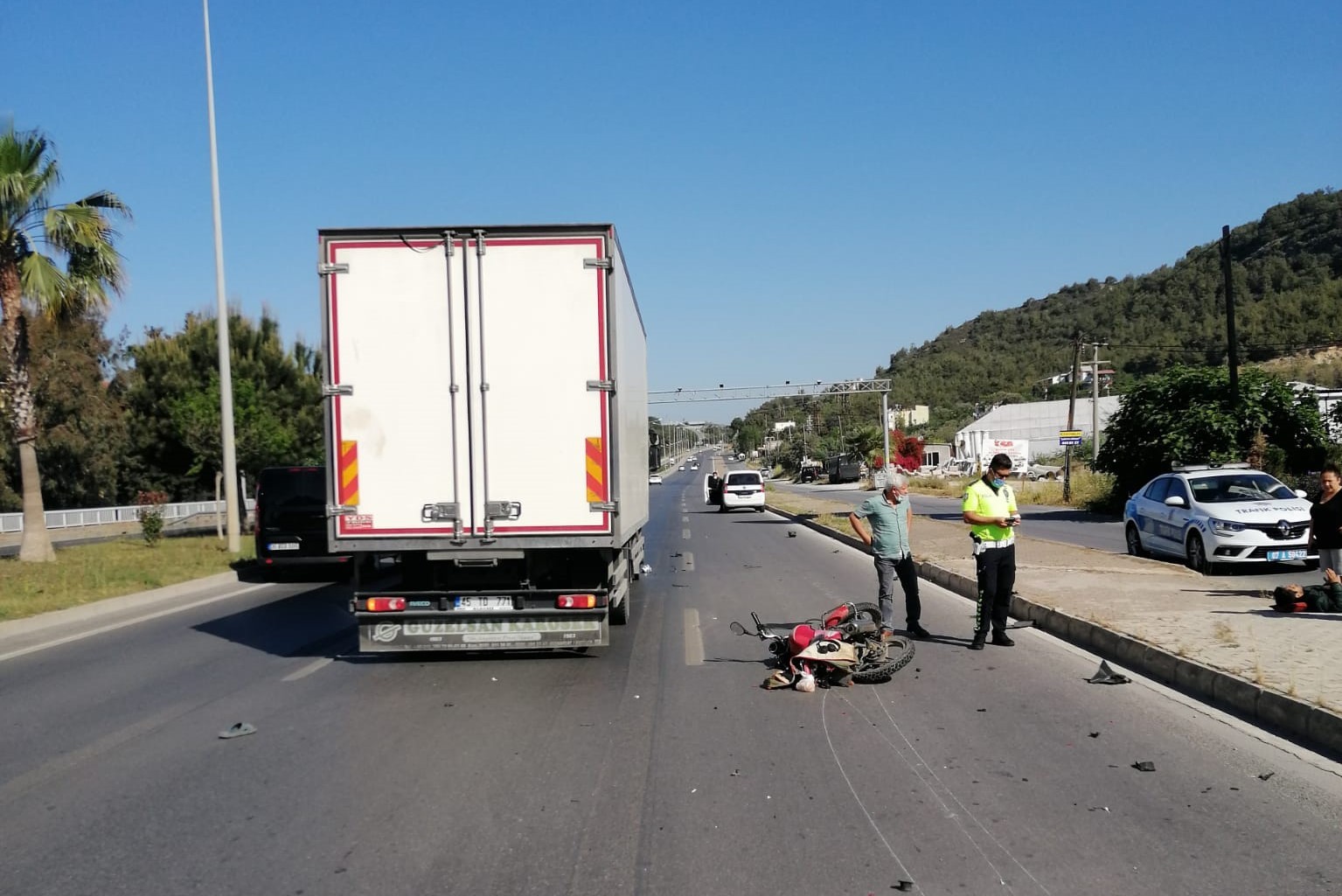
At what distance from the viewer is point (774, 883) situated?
4.39m

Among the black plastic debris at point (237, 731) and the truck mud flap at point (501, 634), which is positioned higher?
the truck mud flap at point (501, 634)

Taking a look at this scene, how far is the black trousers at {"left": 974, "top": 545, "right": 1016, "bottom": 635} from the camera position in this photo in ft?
30.9

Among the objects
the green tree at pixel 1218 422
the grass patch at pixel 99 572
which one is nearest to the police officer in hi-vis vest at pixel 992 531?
the grass patch at pixel 99 572

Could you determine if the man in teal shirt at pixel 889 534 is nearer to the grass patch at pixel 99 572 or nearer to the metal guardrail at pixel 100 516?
the grass patch at pixel 99 572

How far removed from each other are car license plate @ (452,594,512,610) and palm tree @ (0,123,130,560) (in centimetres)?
1444

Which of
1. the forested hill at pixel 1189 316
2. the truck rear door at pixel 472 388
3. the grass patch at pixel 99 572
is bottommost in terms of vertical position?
the grass patch at pixel 99 572

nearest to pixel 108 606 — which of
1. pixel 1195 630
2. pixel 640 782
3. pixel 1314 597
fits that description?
pixel 640 782

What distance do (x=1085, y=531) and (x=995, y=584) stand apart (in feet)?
62.3

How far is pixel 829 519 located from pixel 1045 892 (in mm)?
26740

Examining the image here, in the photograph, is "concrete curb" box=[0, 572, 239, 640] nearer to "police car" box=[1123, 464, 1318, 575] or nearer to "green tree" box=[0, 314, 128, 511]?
"police car" box=[1123, 464, 1318, 575]

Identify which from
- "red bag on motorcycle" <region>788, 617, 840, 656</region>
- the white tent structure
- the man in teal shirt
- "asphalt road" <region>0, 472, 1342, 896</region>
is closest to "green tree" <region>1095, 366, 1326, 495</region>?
"asphalt road" <region>0, 472, 1342, 896</region>

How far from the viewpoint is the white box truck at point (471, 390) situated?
8836mm

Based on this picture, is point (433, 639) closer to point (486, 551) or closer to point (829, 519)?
Answer: point (486, 551)

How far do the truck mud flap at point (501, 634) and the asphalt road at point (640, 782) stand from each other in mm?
321
